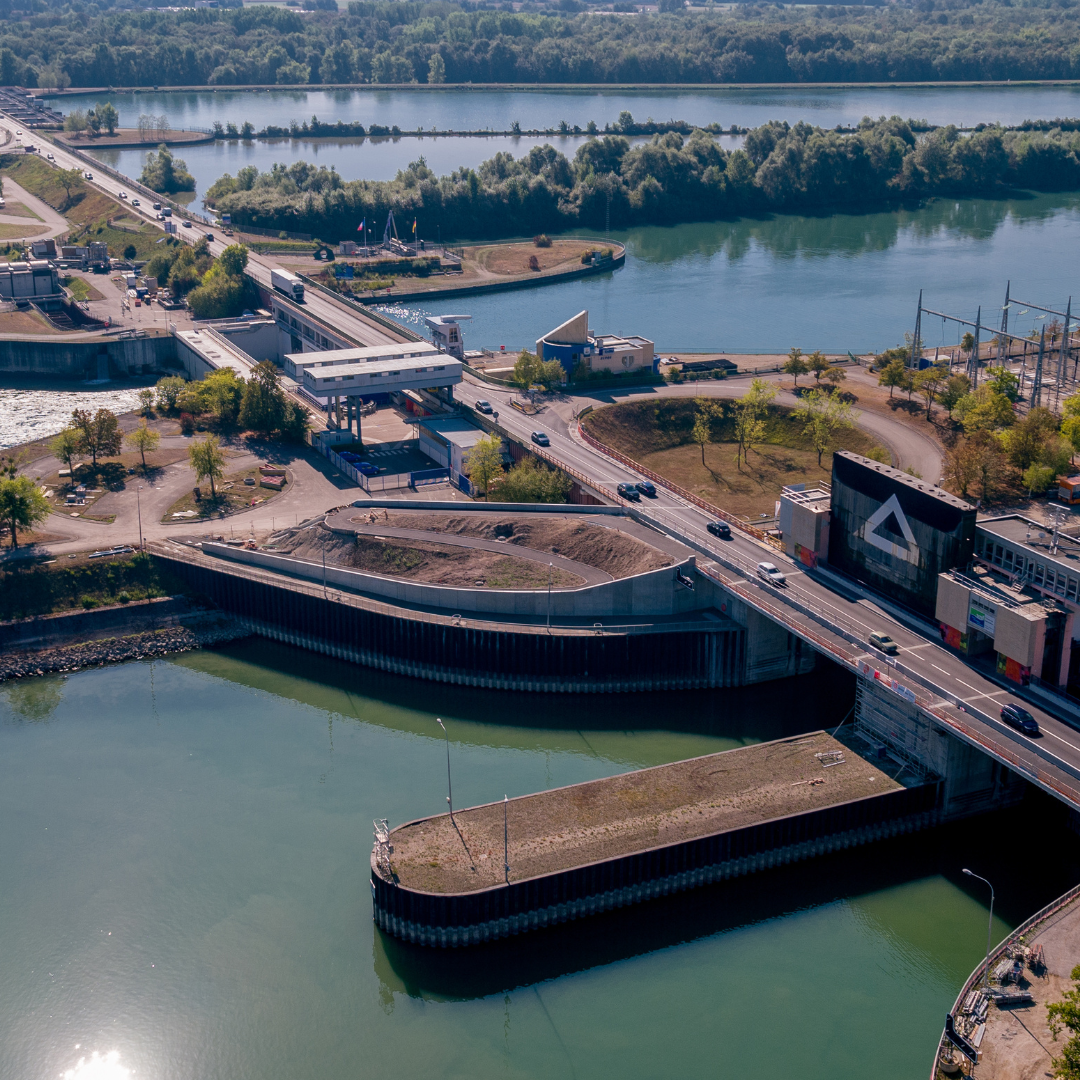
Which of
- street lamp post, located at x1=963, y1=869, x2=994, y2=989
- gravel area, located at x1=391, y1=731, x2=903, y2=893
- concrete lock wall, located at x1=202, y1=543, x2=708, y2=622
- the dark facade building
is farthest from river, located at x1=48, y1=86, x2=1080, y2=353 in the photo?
street lamp post, located at x1=963, y1=869, x2=994, y2=989

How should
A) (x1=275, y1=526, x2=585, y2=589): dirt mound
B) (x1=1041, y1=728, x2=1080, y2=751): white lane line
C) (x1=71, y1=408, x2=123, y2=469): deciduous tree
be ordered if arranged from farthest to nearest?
(x1=71, y1=408, x2=123, y2=469): deciduous tree, (x1=275, y1=526, x2=585, y2=589): dirt mound, (x1=1041, y1=728, x2=1080, y2=751): white lane line

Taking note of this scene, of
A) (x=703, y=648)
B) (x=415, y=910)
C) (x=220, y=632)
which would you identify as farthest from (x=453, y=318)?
(x=415, y=910)

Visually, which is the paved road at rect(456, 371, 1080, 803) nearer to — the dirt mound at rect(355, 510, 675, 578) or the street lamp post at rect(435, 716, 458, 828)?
the dirt mound at rect(355, 510, 675, 578)

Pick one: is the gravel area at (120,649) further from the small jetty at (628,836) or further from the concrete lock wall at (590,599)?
the small jetty at (628,836)

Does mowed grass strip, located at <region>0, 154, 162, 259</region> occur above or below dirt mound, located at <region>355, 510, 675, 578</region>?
above

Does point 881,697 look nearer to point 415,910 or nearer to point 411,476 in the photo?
point 415,910

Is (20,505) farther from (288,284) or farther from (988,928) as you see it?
(988,928)

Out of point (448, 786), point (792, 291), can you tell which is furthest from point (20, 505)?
point (792, 291)
